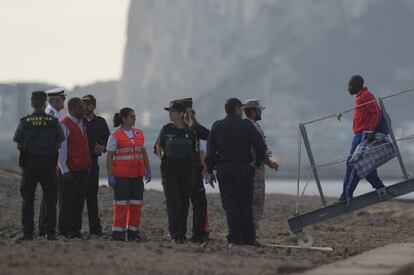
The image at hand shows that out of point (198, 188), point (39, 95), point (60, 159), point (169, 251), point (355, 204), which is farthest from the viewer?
point (355, 204)

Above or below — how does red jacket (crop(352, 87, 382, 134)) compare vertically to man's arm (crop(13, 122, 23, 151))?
above

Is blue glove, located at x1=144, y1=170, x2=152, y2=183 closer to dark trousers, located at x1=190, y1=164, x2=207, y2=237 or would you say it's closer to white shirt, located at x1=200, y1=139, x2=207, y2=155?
dark trousers, located at x1=190, y1=164, x2=207, y2=237

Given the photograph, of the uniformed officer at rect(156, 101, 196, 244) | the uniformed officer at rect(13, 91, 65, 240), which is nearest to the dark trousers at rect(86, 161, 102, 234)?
the uniformed officer at rect(156, 101, 196, 244)

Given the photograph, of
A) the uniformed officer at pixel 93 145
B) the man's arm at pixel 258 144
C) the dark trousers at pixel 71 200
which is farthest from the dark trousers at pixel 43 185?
the man's arm at pixel 258 144

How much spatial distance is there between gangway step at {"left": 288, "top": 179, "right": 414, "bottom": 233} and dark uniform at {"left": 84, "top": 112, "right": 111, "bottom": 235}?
2393mm

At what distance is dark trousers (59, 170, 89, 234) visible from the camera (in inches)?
628

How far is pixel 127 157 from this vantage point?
52.2 ft

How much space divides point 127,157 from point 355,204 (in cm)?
293

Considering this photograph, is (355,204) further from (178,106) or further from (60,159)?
(60,159)

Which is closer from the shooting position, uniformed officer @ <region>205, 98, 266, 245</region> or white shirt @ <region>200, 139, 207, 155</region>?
uniformed officer @ <region>205, 98, 266, 245</region>

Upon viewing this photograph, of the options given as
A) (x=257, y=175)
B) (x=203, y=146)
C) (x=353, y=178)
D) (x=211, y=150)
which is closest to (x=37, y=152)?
(x=211, y=150)

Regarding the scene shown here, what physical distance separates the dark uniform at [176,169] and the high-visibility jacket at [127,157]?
28cm

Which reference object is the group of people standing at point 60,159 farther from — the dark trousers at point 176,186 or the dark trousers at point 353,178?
the dark trousers at point 353,178

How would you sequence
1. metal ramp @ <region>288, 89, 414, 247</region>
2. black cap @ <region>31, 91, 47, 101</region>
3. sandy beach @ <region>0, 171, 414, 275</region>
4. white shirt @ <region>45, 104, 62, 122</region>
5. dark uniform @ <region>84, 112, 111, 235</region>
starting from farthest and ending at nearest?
metal ramp @ <region>288, 89, 414, 247</region> → dark uniform @ <region>84, 112, 111, 235</region> → white shirt @ <region>45, 104, 62, 122</region> → black cap @ <region>31, 91, 47, 101</region> → sandy beach @ <region>0, 171, 414, 275</region>
